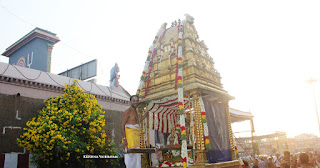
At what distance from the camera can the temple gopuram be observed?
808cm

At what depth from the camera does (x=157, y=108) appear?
10.2 metres

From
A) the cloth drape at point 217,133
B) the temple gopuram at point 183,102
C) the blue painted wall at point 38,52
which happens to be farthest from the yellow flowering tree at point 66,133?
the blue painted wall at point 38,52

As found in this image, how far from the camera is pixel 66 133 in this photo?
44.3 ft

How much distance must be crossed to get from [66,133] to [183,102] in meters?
8.05

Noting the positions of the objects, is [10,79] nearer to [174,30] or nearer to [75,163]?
[75,163]

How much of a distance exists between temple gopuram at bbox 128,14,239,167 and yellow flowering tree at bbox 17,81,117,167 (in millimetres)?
5755

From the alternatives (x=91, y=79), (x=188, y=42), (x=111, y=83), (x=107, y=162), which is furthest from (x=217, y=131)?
(x=91, y=79)

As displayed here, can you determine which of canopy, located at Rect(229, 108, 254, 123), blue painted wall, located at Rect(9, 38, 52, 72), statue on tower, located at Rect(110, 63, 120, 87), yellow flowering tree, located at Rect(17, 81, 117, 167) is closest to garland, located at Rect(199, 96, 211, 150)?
yellow flowering tree, located at Rect(17, 81, 117, 167)

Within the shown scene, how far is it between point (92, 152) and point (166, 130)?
6565 millimetres

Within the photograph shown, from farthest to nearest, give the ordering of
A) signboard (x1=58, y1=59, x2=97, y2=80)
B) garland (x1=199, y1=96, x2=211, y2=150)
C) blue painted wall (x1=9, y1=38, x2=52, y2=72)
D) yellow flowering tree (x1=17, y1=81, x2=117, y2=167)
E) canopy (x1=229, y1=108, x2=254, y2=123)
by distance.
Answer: signboard (x1=58, y1=59, x2=97, y2=80)
blue painted wall (x1=9, y1=38, x2=52, y2=72)
canopy (x1=229, y1=108, x2=254, y2=123)
yellow flowering tree (x1=17, y1=81, x2=117, y2=167)
garland (x1=199, y1=96, x2=211, y2=150)

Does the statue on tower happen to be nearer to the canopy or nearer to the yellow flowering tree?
the yellow flowering tree

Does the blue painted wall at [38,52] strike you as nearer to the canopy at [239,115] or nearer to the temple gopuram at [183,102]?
the temple gopuram at [183,102]

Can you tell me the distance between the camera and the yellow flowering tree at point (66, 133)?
1293 centimetres

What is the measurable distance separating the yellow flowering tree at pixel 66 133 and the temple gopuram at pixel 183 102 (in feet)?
18.9
